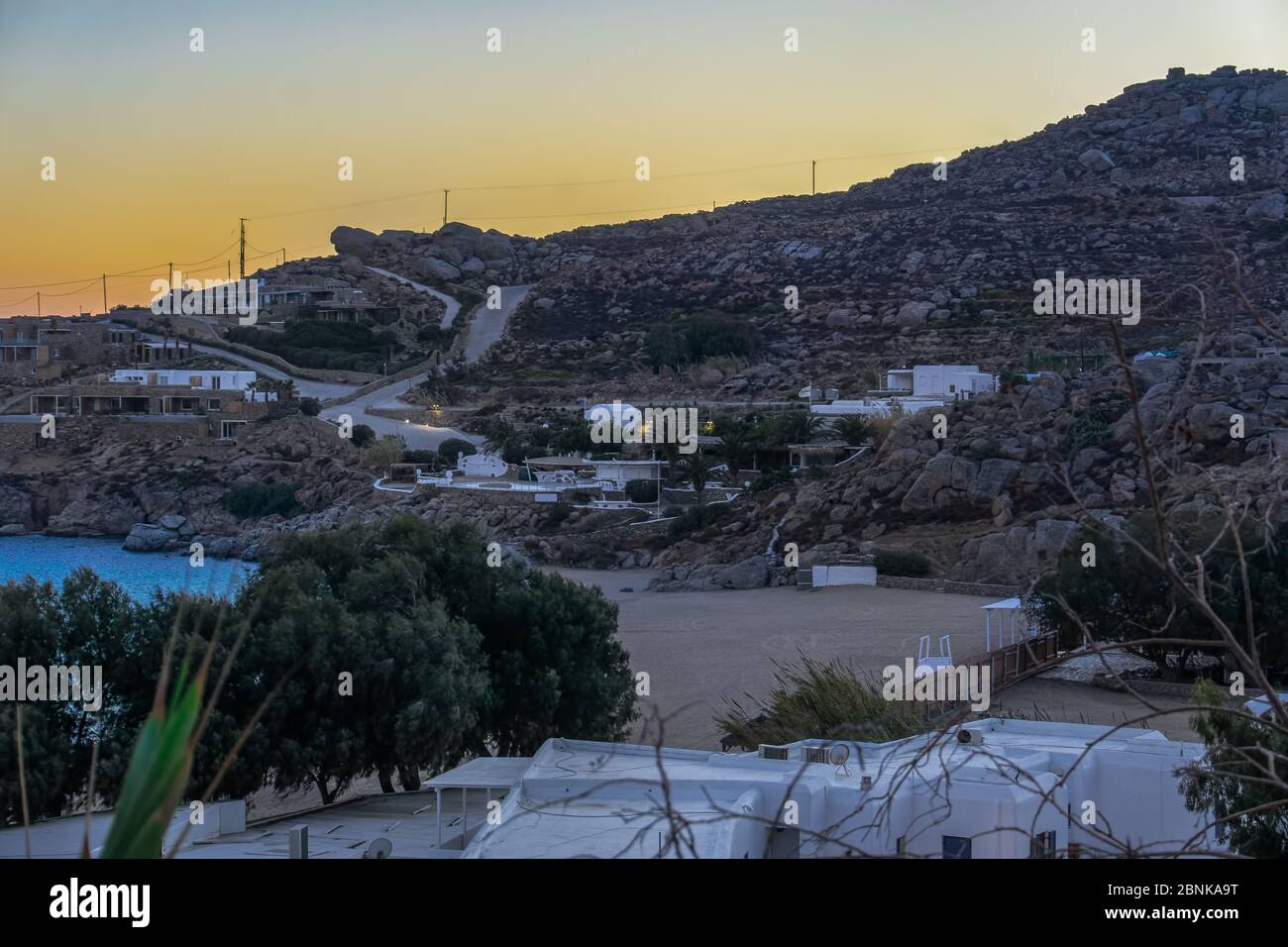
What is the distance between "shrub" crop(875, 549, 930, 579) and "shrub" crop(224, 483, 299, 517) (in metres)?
17.8

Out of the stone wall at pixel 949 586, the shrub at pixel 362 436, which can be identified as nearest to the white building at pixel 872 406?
the stone wall at pixel 949 586

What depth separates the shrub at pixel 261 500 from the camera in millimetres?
34750

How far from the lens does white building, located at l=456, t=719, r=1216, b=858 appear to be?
484 centimetres

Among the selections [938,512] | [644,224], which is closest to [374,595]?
[938,512]

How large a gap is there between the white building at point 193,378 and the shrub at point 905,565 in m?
26.9

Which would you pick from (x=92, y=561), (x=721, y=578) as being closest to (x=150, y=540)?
(x=92, y=561)

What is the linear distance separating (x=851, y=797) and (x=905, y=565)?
1700 centimetres

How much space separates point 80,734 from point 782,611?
12948 millimetres

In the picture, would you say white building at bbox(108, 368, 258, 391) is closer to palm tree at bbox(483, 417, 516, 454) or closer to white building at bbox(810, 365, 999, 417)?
palm tree at bbox(483, 417, 516, 454)

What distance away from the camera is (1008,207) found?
60375 mm

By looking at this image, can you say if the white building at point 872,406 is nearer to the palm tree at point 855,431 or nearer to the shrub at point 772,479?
the palm tree at point 855,431

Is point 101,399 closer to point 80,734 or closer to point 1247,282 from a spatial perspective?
point 80,734

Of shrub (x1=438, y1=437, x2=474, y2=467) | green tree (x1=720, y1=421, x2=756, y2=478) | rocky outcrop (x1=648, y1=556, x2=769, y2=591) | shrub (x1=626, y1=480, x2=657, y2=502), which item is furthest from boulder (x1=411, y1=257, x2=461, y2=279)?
rocky outcrop (x1=648, y1=556, x2=769, y2=591)

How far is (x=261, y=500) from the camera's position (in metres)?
35.0
